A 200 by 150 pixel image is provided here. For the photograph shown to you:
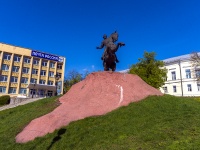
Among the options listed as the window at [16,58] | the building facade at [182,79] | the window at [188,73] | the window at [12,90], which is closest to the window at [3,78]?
the window at [12,90]

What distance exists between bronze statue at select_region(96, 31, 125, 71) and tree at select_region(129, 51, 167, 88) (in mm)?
18014

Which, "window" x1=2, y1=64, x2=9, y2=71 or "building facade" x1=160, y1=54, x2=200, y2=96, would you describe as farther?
"window" x1=2, y1=64, x2=9, y2=71

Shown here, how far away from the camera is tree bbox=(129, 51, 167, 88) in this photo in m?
32.1

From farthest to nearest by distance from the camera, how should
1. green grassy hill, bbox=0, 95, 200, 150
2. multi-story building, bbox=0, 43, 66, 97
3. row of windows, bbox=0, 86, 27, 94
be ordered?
1. multi-story building, bbox=0, 43, 66, 97
2. row of windows, bbox=0, 86, 27, 94
3. green grassy hill, bbox=0, 95, 200, 150

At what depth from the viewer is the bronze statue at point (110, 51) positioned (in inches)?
582

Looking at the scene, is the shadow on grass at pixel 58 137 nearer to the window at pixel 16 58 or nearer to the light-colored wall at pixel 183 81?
the light-colored wall at pixel 183 81

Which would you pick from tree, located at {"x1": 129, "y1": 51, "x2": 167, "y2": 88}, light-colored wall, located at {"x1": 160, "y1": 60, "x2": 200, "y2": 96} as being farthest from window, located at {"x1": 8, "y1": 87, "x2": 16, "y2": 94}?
light-colored wall, located at {"x1": 160, "y1": 60, "x2": 200, "y2": 96}

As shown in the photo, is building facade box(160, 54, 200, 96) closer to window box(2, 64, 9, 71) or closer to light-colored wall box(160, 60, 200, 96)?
light-colored wall box(160, 60, 200, 96)

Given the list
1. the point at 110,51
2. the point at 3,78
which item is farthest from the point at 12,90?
the point at 110,51

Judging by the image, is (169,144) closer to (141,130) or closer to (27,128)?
(141,130)

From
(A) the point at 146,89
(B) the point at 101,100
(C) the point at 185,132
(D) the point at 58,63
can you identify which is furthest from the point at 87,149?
(D) the point at 58,63

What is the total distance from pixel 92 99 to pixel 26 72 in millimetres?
48674

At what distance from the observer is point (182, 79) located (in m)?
48.3

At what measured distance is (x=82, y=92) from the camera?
47.5 ft
